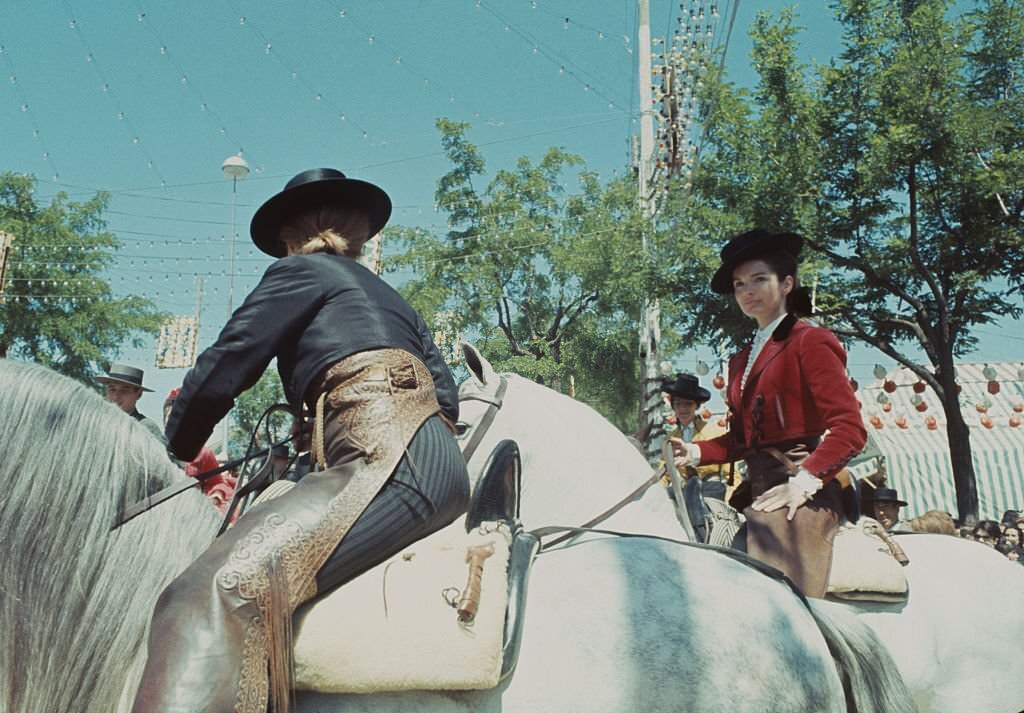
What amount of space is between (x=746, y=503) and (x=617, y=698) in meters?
2.24

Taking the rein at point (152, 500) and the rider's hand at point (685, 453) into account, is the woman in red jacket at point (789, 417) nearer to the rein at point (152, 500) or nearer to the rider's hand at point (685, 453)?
the rider's hand at point (685, 453)

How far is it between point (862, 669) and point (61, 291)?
93.8 feet

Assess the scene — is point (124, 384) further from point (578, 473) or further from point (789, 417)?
point (789, 417)

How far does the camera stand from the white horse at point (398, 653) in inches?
89.5

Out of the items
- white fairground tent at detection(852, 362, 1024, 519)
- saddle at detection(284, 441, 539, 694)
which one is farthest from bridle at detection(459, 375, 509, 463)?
white fairground tent at detection(852, 362, 1024, 519)

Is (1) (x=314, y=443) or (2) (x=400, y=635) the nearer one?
(2) (x=400, y=635)

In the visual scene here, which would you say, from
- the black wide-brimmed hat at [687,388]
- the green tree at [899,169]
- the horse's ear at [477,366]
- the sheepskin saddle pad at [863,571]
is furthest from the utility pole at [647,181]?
the horse's ear at [477,366]

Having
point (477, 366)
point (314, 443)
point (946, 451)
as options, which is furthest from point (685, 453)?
point (946, 451)

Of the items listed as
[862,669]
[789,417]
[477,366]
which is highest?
[477,366]

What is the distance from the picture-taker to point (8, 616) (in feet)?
7.86

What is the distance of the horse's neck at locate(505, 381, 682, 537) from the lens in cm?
346

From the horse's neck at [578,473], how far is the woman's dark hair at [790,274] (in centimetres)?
96

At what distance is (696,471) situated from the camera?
5.90 meters

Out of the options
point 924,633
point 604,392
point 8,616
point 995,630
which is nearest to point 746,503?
point 924,633
